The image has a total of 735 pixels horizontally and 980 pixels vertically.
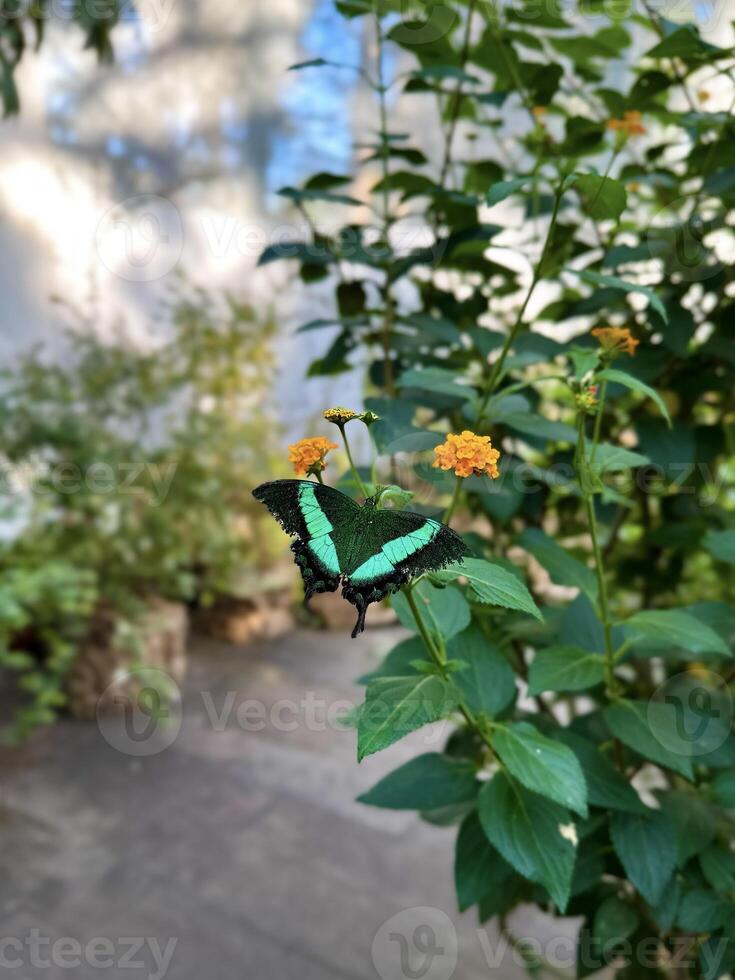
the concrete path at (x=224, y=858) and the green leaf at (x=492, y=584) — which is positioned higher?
the green leaf at (x=492, y=584)

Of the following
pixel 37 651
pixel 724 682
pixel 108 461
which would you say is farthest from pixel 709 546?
pixel 37 651

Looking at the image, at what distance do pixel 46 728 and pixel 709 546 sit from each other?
190cm

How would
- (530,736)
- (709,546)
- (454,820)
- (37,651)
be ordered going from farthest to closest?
(37,651) → (454,820) → (709,546) → (530,736)

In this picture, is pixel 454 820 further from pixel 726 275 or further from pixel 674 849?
pixel 726 275

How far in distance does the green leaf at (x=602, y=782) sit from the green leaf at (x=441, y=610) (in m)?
0.14

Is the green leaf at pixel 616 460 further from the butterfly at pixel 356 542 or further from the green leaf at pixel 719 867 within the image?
the green leaf at pixel 719 867

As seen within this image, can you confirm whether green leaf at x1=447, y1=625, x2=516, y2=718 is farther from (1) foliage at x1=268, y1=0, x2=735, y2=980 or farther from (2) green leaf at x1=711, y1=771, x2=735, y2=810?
(2) green leaf at x1=711, y1=771, x2=735, y2=810

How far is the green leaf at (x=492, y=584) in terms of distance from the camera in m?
0.40

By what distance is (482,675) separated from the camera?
0.61m

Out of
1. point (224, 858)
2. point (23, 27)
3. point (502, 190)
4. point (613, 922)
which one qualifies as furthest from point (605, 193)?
point (224, 858)

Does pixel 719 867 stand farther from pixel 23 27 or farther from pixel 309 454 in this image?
pixel 23 27

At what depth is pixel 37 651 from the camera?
96.7 inches

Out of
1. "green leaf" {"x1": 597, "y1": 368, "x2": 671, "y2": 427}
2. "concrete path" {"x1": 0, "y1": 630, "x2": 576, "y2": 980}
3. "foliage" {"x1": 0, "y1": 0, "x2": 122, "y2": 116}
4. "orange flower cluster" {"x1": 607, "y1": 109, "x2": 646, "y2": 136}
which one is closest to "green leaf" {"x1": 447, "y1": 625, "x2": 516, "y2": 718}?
"green leaf" {"x1": 597, "y1": 368, "x2": 671, "y2": 427}

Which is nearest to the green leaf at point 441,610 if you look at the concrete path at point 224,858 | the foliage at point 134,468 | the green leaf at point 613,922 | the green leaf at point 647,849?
the green leaf at point 647,849
